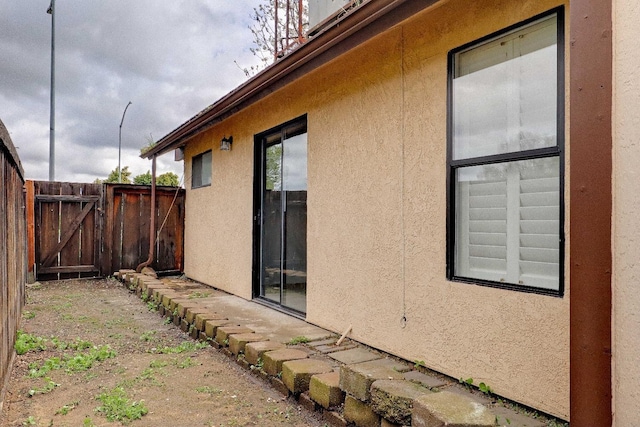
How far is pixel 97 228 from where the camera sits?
9.08 m

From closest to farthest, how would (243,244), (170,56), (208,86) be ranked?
(243,244), (170,56), (208,86)

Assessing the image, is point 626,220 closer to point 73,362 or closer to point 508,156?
point 508,156

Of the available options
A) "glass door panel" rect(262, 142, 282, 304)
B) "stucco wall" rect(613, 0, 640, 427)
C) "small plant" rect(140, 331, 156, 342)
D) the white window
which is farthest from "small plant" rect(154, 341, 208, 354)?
the white window

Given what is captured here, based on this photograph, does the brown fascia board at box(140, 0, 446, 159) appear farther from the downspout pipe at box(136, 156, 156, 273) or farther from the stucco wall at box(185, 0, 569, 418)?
the downspout pipe at box(136, 156, 156, 273)

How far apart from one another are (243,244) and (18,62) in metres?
10.4

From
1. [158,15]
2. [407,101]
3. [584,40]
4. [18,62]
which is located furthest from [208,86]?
[584,40]

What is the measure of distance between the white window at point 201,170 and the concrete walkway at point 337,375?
10.1 feet

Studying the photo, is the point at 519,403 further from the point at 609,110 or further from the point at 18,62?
the point at 18,62

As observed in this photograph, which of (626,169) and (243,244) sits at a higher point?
(626,169)

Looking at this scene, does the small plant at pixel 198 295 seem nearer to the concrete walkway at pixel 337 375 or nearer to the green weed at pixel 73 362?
the concrete walkway at pixel 337 375

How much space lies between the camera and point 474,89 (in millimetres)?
3047

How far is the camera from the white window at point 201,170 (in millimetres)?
8148

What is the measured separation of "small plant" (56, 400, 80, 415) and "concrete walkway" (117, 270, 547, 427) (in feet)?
4.21

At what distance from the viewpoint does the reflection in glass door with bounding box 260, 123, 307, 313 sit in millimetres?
5227
